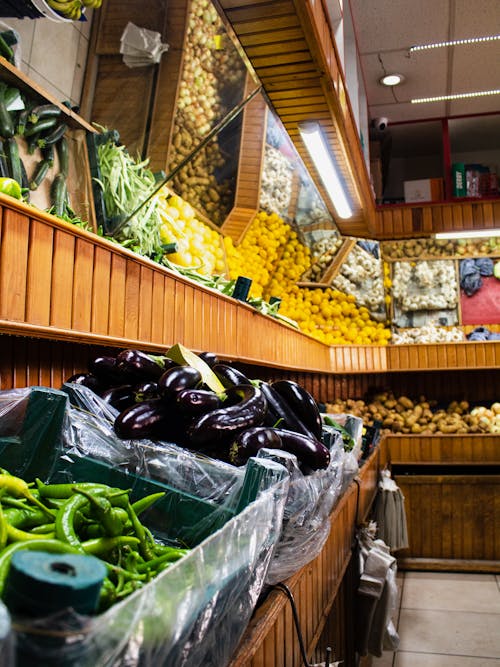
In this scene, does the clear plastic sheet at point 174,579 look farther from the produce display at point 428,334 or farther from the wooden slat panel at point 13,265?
the produce display at point 428,334

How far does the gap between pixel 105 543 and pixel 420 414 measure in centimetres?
623

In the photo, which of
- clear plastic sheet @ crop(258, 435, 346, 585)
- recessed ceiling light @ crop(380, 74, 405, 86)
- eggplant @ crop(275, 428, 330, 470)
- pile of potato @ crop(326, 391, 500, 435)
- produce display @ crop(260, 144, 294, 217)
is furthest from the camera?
recessed ceiling light @ crop(380, 74, 405, 86)

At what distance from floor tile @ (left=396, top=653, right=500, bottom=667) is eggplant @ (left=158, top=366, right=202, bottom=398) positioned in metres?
3.07

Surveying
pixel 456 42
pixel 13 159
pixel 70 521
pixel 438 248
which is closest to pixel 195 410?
pixel 70 521

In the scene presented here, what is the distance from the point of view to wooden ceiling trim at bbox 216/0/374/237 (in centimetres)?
295

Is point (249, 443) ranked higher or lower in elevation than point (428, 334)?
lower

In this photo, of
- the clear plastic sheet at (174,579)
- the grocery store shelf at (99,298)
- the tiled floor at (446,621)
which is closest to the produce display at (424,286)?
the tiled floor at (446,621)

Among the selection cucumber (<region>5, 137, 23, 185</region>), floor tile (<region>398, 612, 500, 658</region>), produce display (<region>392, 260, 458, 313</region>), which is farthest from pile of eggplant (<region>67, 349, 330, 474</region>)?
produce display (<region>392, 260, 458, 313</region>)

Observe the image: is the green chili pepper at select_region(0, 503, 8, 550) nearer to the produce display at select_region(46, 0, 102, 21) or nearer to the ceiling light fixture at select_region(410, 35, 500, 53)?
the produce display at select_region(46, 0, 102, 21)

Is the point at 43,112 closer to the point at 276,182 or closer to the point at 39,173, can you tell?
the point at 39,173

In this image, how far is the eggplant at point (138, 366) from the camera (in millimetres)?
1741

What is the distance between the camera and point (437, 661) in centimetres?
376

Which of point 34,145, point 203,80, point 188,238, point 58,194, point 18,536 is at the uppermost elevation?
point 203,80

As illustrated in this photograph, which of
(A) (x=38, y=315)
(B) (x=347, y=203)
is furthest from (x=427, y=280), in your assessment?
(A) (x=38, y=315)
